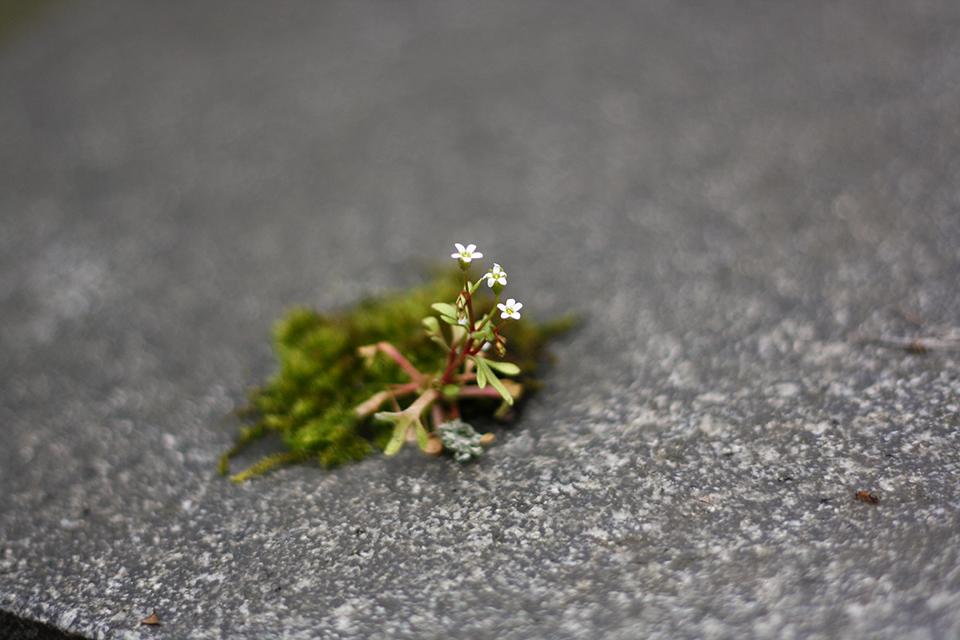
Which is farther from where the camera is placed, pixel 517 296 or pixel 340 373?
pixel 517 296

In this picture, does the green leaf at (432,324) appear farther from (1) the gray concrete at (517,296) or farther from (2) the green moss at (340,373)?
(1) the gray concrete at (517,296)

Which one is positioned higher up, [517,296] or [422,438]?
[517,296]

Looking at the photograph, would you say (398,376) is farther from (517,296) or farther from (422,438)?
(517,296)

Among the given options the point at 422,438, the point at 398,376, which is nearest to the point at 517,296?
the point at 398,376

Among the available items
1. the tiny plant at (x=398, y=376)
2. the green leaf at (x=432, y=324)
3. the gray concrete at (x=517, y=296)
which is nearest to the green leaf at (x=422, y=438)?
the tiny plant at (x=398, y=376)

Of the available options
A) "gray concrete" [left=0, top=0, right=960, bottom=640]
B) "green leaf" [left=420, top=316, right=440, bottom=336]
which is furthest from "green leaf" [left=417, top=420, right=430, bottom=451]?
"green leaf" [left=420, top=316, right=440, bottom=336]

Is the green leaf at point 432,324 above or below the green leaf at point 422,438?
above
